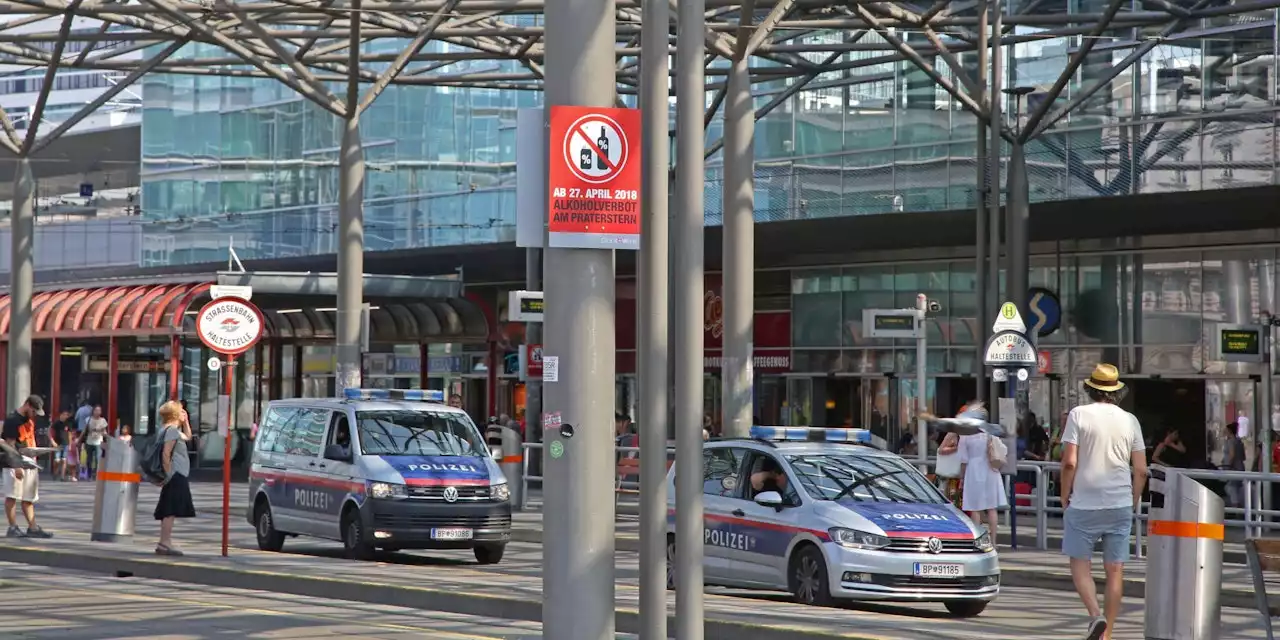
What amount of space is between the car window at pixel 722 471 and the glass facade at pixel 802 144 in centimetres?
1379

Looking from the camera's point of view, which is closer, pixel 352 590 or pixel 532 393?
pixel 352 590

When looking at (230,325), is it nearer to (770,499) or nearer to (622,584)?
(622,584)

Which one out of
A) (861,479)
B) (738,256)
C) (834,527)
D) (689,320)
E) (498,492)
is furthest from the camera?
(738,256)

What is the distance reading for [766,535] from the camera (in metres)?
17.1

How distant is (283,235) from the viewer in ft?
161

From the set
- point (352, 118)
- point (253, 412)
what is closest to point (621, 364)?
point (253, 412)

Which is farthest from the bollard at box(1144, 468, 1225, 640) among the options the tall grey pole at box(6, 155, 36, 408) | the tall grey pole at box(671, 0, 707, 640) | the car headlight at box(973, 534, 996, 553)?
the tall grey pole at box(6, 155, 36, 408)

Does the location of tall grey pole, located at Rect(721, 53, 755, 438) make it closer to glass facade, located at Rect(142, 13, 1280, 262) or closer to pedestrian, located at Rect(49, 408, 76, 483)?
glass facade, located at Rect(142, 13, 1280, 262)

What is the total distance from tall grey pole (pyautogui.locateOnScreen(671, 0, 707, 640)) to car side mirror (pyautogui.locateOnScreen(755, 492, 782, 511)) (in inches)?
245

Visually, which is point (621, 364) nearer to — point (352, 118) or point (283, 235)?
point (283, 235)

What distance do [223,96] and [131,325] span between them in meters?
14.6

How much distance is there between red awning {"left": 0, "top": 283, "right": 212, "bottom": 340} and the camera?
37938mm

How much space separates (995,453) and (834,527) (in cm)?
664

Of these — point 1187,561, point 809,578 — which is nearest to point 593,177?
point 1187,561
